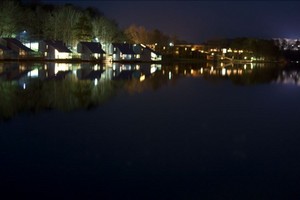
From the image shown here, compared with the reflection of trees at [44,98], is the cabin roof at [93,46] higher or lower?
higher

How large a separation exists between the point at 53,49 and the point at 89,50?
4880 mm

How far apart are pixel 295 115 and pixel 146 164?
733cm

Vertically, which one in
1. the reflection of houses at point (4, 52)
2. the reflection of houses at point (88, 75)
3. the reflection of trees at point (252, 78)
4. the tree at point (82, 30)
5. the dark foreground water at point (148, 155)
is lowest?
the dark foreground water at point (148, 155)

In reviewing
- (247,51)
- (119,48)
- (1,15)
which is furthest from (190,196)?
(247,51)

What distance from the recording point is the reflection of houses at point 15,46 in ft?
156

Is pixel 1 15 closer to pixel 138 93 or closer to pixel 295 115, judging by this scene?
pixel 138 93

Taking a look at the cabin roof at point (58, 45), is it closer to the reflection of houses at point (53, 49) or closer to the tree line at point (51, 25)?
the reflection of houses at point (53, 49)

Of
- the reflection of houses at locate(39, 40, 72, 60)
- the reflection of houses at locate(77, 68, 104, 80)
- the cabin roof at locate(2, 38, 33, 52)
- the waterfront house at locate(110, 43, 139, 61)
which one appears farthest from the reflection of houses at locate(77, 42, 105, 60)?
the reflection of houses at locate(77, 68, 104, 80)

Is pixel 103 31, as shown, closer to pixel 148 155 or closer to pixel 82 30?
pixel 82 30

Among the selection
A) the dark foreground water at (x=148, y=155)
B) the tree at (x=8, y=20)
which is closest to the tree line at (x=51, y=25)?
the tree at (x=8, y=20)

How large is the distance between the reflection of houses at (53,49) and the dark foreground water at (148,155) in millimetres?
40127

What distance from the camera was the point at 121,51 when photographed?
197ft

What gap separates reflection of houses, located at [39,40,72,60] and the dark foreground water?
132ft

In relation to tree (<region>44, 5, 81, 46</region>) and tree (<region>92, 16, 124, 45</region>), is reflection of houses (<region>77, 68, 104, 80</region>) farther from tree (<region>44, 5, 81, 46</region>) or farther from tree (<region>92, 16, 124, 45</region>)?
tree (<region>92, 16, 124, 45</region>)
